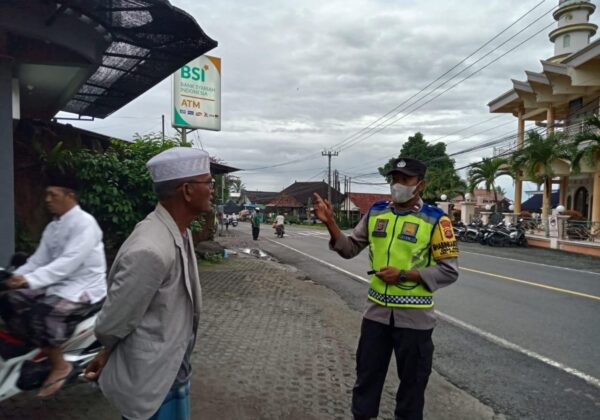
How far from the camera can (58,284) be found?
128 inches

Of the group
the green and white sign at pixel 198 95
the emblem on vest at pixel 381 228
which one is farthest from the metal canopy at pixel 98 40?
the green and white sign at pixel 198 95

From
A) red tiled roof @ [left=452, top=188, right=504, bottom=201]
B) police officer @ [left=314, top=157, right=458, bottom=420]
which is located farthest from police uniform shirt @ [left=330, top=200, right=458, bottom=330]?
red tiled roof @ [left=452, top=188, right=504, bottom=201]

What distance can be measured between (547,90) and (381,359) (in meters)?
29.0

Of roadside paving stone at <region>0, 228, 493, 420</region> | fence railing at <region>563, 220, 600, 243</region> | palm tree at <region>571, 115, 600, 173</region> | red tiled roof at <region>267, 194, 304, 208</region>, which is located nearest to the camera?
roadside paving stone at <region>0, 228, 493, 420</region>

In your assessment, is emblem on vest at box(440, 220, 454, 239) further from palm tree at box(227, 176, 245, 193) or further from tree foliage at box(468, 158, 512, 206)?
palm tree at box(227, 176, 245, 193)

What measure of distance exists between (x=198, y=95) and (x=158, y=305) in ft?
41.8

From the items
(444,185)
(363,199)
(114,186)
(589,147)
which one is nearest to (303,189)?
(363,199)

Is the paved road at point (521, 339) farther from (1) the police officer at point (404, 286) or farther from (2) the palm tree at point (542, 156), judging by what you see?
(2) the palm tree at point (542, 156)

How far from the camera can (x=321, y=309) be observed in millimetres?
7352

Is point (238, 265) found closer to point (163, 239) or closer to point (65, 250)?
point (65, 250)

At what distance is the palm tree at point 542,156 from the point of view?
22.0 meters

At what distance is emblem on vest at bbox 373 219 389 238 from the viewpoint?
10.1 feet

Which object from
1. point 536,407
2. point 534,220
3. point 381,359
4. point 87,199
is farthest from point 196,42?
point 534,220

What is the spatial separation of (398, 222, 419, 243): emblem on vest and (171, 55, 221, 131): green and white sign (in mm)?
11534
